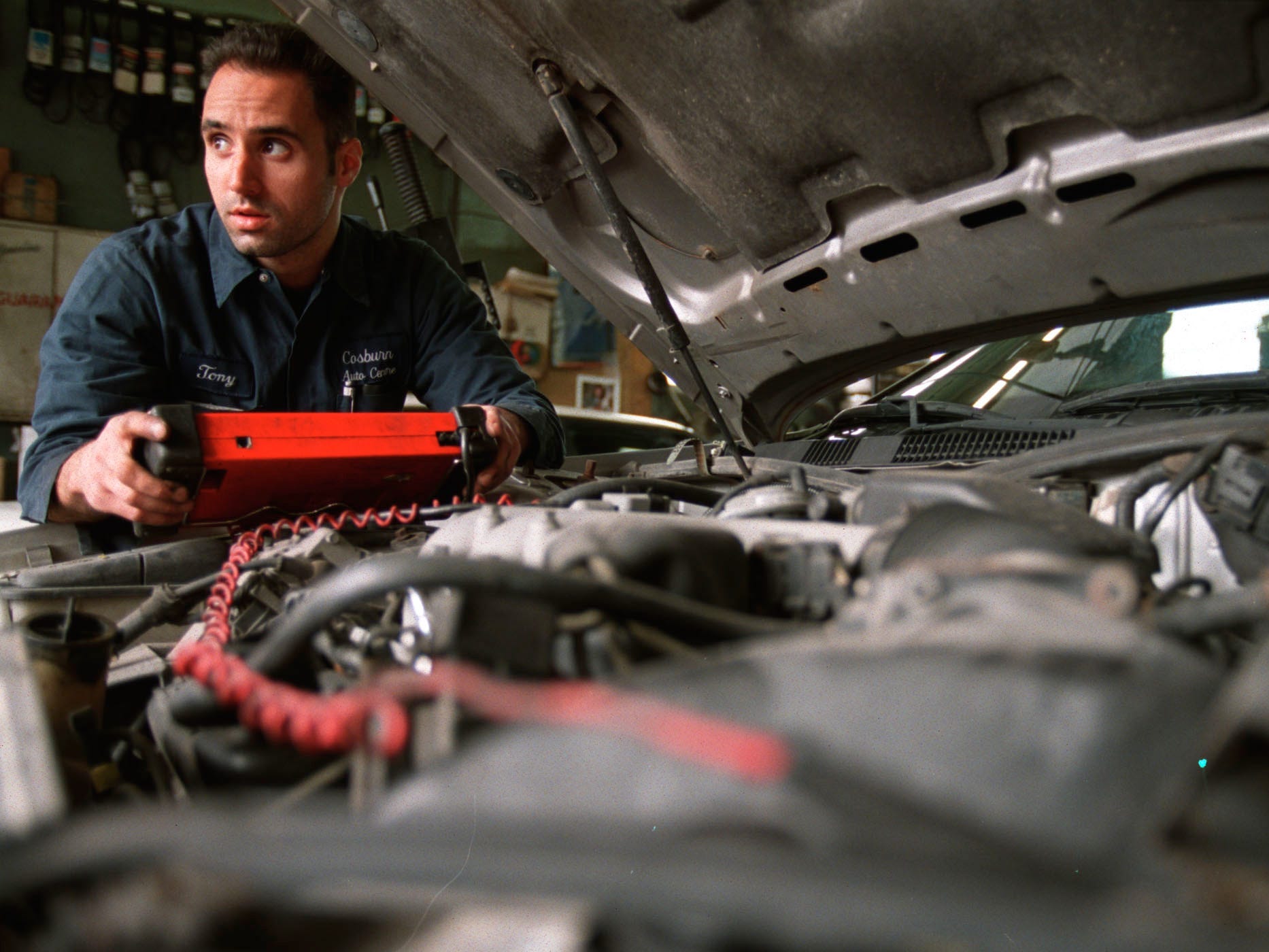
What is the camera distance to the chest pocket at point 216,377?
1767mm

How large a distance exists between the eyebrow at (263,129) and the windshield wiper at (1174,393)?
1.54 metres

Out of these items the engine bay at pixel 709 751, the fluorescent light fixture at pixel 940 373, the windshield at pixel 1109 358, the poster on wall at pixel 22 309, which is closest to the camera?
the engine bay at pixel 709 751

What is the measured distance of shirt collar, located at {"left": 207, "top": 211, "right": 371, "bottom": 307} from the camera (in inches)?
71.4

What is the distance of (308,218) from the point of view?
1.83 m

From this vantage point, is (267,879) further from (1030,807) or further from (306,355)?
(306,355)

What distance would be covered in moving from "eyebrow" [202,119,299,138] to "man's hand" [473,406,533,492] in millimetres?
712

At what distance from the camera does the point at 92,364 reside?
160 cm

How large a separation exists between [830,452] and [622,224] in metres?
0.53

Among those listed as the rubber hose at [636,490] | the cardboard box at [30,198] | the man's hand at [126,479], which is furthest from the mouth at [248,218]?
the cardboard box at [30,198]

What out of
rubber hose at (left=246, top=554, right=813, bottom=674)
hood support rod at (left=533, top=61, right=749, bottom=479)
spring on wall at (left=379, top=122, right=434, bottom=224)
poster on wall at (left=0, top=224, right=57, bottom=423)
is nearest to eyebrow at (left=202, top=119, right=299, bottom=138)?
spring on wall at (left=379, top=122, right=434, bottom=224)

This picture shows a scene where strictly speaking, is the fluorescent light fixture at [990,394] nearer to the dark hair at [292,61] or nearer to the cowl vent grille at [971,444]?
the cowl vent grille at [971,444]

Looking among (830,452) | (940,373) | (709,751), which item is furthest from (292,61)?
(709,751)

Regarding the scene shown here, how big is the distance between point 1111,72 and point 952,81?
0.18 metres

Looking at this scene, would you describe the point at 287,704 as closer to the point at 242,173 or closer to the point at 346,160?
the point at 242,173
